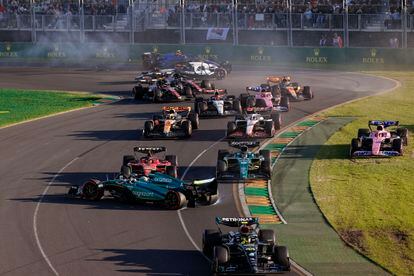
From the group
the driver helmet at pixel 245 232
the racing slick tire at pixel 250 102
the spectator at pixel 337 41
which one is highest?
the spectator at pixel 337 41

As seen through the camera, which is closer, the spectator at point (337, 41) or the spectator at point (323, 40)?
the spectator at point (337, 41)

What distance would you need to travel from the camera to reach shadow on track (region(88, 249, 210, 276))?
69.4ft

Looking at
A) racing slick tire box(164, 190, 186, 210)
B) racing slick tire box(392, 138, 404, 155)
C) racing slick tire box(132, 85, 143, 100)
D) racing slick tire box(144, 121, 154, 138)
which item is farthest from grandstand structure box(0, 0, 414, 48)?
racing slick tire box(164, 190, 186, 210)

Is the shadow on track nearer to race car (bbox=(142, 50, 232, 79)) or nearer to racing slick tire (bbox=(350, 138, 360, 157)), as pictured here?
racing slick tire (bbox=(350, 138, 360, 157))

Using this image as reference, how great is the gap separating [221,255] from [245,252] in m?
0.62

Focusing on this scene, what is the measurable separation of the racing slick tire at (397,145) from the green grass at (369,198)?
29 cm

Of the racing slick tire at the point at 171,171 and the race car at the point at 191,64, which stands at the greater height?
the race car at the point at 191,64

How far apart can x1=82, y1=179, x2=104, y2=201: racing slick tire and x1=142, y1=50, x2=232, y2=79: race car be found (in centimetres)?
2897

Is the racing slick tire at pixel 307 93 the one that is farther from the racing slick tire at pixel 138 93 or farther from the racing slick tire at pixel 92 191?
the racing slick tire at pixel 92 191

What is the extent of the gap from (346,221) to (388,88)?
2909 cm

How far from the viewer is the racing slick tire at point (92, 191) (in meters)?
28.0

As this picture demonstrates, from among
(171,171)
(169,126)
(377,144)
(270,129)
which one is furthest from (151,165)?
(377,144)

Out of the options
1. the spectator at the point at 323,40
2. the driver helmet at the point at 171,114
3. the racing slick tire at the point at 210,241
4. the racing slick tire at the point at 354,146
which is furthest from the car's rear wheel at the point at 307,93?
the racing slick tire at the point at 210,241

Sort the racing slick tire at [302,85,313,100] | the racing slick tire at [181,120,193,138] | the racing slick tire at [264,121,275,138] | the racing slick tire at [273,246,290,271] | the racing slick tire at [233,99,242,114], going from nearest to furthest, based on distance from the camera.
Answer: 1. the racing slick tire at [273,246,290,271]
2. the racing slick tire at [264,121,275,138]
3. the racing slick tire at [181,120,193,138]
4. the racing slick tire at [233,99,242,114]
5. the racing slick tire at [302,85,313,100]
